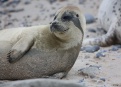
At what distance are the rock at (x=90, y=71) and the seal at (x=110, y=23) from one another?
5.82 feet

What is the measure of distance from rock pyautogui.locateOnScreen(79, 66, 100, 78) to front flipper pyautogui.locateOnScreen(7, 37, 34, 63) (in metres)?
0.71

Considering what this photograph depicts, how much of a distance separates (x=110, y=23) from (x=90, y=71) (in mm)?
2477

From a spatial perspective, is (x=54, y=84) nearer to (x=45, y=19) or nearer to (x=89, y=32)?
(x=89, y=32)

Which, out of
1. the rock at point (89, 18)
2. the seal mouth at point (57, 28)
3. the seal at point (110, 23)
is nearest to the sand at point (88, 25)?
the rock at point (89, 18)

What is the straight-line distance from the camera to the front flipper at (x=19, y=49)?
391 centimetres

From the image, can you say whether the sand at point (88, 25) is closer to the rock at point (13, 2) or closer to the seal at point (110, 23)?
the rock at point (13, 2)

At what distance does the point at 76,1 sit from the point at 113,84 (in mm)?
5336

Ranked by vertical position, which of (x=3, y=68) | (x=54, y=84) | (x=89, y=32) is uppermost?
(x=54, y=84)

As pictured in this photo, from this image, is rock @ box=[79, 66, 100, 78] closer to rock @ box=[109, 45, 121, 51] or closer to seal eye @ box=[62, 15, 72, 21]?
seal eye @ box=[62, 15, 72, 21]

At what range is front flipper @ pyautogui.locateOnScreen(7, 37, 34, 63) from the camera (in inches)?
154

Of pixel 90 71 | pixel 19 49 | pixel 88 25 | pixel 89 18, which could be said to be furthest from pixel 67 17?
pixel 89 18

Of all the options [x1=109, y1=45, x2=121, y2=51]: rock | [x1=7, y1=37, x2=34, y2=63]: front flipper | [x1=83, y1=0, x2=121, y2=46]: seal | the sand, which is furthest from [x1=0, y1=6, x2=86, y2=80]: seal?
[x1=83, y1=0, x2=121, y2=46]: seal

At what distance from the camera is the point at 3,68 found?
402 cm

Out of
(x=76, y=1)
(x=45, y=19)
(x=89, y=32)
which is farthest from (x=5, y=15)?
(x=89, y=32)
